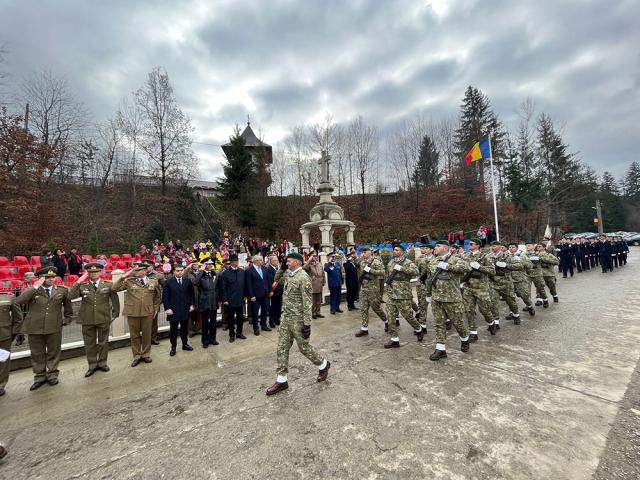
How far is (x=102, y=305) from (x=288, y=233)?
26.6 metres

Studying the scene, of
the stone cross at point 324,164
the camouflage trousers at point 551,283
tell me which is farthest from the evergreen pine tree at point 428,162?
the camouflage trousers at point 551,283

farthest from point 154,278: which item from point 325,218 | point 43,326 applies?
point 325,218

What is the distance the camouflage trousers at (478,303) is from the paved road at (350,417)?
612mm

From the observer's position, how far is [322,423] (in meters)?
3.07

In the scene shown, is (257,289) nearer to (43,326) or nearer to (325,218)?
(43,326)

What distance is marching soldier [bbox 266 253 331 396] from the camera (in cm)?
390

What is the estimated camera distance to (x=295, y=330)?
4.00 meters

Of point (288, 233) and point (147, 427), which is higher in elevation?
point (288, 233)

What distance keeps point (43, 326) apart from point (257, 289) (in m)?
3.83

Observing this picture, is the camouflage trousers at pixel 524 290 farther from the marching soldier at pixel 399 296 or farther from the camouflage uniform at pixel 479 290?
the marching soldier at pixel 399 296

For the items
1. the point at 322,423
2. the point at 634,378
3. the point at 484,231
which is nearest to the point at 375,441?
the point at 322,423

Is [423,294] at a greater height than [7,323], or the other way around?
[7,323]

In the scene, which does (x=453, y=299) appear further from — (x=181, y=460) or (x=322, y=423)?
(x=181, y=460)

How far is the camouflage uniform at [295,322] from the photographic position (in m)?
3.93
